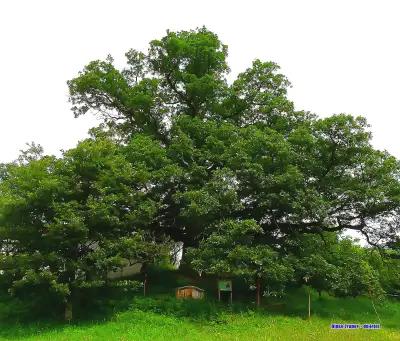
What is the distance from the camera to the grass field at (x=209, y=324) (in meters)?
17.7

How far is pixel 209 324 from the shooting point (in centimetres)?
1980

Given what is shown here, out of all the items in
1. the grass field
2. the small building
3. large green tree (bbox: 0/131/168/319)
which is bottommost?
the grass field

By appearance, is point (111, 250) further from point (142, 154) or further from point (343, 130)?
point (343, 130)

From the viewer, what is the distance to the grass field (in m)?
17.7

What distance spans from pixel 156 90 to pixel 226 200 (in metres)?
9.06

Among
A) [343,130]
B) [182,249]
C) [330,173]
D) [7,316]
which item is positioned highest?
[343,130]

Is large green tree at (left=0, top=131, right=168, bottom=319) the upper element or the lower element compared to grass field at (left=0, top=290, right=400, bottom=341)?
upper

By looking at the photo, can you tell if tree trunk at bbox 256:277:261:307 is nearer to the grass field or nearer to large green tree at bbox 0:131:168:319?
the grass field

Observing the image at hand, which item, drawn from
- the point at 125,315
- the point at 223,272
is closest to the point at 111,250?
the point at 125,315

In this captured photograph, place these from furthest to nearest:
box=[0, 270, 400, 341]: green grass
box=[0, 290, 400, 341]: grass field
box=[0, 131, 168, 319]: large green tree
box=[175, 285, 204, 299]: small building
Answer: box=[175, 285, 204, 299]: small building → box=[0, 131, 168, 319]: large green tree → box=[0, 270, 400, 341]: green grass → box=[0, 290, 400, 341]: grass field

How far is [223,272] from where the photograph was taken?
2067 centimetres

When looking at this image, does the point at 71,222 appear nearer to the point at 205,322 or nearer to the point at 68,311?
→ the point at 68,311

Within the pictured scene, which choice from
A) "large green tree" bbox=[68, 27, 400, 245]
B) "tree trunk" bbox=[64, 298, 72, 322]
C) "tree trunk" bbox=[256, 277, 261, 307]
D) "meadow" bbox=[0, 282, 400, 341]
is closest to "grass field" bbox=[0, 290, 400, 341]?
"meadow" bbox=[0, 282, 400, 341]

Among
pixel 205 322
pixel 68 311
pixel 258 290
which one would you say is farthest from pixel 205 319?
pixel 68 311
